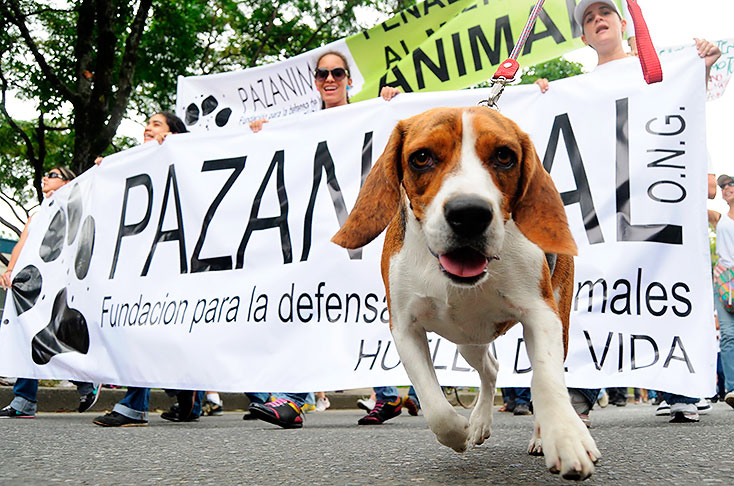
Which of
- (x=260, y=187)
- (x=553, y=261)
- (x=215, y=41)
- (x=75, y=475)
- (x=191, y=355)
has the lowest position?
(x=75, y=475)

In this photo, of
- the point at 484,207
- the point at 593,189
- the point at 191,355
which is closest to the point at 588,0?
the point at 593,189

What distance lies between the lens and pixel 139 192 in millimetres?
6105

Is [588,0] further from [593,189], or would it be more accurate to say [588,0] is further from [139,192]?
[139,192]

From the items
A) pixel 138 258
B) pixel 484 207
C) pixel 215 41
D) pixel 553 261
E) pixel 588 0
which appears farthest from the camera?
pixel 215 41

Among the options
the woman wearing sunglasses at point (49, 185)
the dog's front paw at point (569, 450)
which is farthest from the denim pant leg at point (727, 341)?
the woman wearing sunglasses at point (49, 185)

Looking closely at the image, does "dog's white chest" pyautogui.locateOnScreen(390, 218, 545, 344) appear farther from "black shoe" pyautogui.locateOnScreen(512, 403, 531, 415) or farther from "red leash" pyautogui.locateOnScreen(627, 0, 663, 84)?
"black shoe" pyautogui.locateOnScreen(512, 403, 531, 415)

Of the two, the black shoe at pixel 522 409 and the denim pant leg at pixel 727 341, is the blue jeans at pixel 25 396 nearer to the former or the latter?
the black shoe at pixel 522 409

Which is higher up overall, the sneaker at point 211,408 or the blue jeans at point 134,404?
the blue jeans at point 134,404

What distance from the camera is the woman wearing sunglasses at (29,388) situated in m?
5.86

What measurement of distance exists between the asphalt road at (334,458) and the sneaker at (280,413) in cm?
31

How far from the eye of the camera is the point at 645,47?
3.71 m

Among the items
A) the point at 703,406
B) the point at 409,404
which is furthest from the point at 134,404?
the point at 703,406

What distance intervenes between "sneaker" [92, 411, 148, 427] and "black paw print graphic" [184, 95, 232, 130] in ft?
14.8

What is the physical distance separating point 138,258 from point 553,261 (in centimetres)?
403
